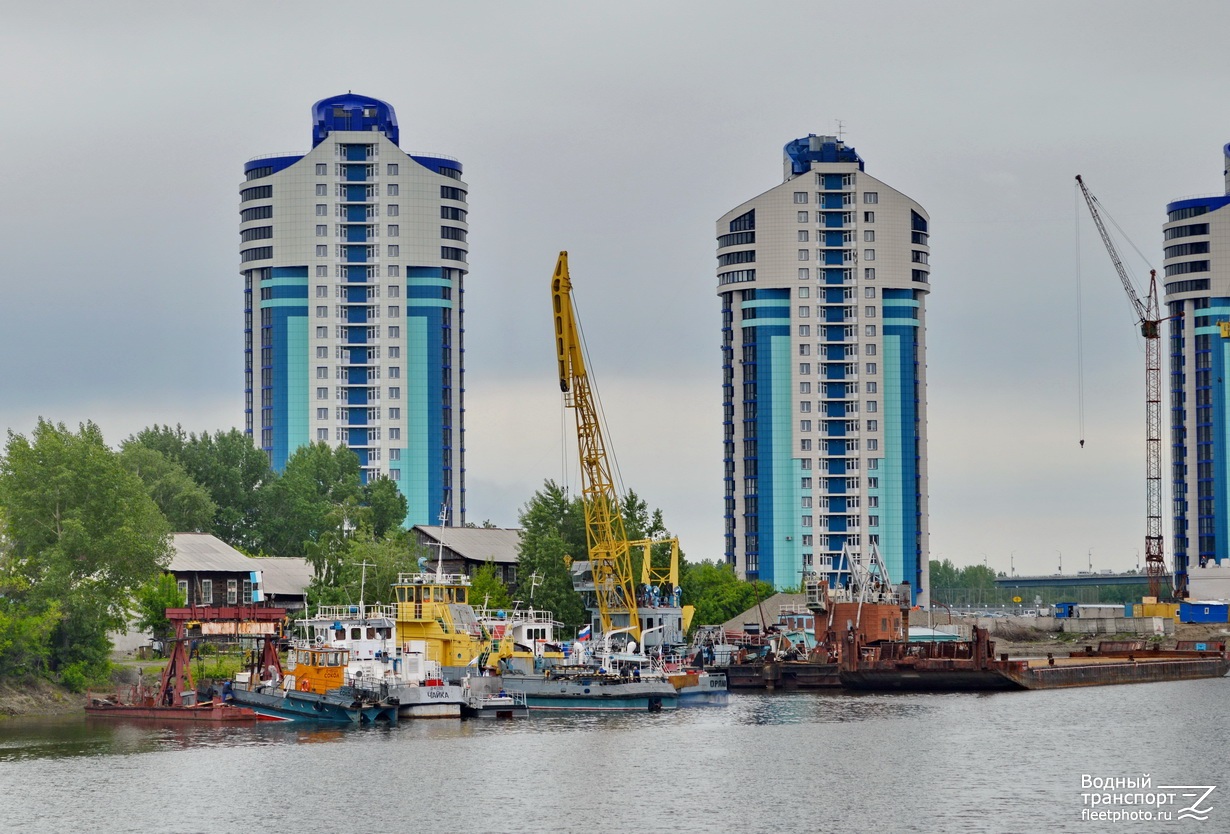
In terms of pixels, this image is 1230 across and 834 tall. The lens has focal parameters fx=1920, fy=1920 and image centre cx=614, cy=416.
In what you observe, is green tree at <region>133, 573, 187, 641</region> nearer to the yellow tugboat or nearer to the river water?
the yellow tugboat

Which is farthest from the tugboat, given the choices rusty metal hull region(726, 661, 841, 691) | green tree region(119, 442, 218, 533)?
green tree region(119, 442, 218, 533)

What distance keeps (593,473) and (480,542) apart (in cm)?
4452

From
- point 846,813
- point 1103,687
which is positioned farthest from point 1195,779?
point 1103,687

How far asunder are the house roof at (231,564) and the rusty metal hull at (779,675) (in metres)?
40.8

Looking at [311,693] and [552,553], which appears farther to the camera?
[552,553]

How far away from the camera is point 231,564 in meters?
160

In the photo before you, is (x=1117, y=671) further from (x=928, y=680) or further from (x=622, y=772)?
(x=622, y=772)

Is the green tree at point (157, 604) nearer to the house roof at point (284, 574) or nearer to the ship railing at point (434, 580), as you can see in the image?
the house roof at point (284, 574)

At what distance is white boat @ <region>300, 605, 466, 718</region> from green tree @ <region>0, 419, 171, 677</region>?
15.4 meters

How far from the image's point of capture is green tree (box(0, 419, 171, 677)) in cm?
11925

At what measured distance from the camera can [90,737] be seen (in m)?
97.9

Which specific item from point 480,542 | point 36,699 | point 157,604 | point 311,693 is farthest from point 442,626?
point 480,542

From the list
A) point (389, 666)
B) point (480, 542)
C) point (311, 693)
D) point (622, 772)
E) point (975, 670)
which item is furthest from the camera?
point (480, 542)

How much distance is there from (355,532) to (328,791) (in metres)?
96.2
